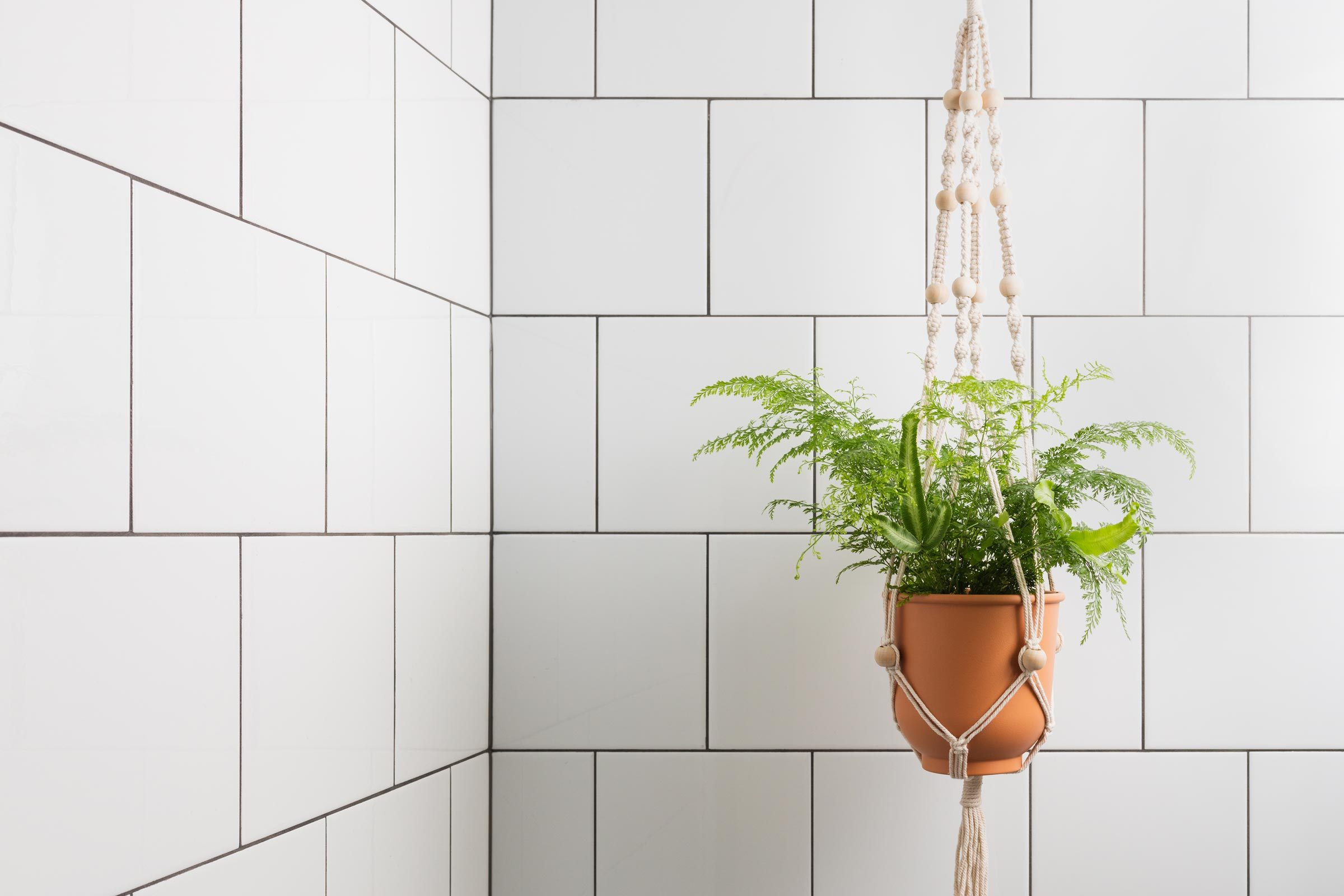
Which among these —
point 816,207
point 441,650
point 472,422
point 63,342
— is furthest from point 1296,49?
point 63,342

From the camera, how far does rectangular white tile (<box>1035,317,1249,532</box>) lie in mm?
1188

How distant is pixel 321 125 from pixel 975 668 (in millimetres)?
769

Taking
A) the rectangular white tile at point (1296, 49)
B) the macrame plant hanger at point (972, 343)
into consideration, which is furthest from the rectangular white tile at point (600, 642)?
the rectangular white tile at point (1296, 49)

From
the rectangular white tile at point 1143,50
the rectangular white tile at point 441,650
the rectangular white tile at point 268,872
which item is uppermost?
the rectangular white tile at point 1143,50

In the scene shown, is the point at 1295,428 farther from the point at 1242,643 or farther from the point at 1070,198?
the point at 1070,198

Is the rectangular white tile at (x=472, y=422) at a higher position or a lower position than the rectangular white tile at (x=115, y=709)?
higher

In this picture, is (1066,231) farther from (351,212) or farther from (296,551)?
(296,551)

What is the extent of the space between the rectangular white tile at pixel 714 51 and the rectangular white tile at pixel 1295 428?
26.0 inches

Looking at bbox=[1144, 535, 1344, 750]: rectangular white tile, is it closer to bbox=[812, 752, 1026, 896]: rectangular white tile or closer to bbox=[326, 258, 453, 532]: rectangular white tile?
bbox=[812, 752, 1026, 896]: rectangular white tile

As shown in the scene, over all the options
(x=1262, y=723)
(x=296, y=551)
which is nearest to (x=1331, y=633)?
(x=1262, y=723)

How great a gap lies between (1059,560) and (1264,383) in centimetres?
50

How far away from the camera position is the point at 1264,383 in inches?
46.9

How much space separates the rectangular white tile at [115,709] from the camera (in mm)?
561

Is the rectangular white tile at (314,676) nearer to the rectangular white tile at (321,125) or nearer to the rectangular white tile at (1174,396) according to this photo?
the rectangular white tile at (321,125)
